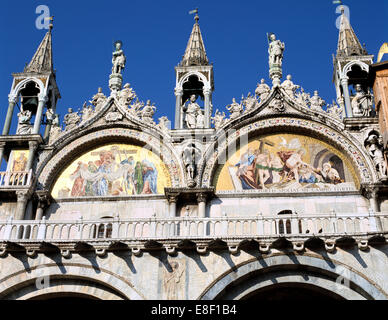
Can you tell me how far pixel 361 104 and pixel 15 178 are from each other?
11.5 m

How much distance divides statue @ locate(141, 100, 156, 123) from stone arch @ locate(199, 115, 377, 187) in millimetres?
2364

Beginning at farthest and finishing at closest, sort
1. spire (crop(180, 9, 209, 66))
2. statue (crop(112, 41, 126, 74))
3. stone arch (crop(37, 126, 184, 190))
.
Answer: statue (crop(112, 41, 126, 74)) → spire (crop(180, 9, 209, 66)) → stone arch (crop(37, 126, 184, 190))

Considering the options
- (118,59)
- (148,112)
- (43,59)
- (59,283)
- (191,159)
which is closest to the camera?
(59,283)

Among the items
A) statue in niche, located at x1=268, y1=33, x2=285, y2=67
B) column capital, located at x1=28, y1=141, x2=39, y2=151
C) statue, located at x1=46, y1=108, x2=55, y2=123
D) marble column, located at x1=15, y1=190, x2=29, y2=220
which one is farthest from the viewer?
statue in niche, located at x1=268, y1=33, x2=285, y2=67

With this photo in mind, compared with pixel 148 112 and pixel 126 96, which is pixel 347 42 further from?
pixel 126 96

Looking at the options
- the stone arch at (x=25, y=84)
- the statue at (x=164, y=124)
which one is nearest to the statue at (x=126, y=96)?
the statue at (x=164, y=124)

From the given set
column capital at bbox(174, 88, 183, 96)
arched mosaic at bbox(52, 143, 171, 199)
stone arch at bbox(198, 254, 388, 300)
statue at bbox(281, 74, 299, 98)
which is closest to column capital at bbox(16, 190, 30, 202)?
arched mosaic at bbox(52, 143, 171, 199)

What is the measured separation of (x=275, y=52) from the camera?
823 inches

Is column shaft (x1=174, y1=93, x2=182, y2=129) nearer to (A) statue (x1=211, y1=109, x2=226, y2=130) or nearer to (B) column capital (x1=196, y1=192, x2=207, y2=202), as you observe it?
(A) statue (x1=211, y1=109, x2=226, y2=130)

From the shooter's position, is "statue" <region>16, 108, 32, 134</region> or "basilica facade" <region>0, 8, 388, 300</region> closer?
"basilica facade" <region>0, 8, 388, 300</region>

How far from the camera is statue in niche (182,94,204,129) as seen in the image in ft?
64.5

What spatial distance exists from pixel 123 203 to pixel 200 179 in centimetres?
253

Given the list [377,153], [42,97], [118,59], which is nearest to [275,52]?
[377,153]

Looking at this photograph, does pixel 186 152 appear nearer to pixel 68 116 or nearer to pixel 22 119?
pixel 68 116
